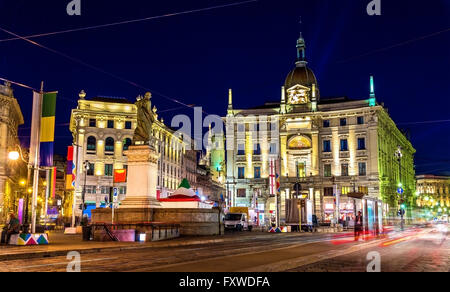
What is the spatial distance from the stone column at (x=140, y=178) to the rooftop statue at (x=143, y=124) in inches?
31.2

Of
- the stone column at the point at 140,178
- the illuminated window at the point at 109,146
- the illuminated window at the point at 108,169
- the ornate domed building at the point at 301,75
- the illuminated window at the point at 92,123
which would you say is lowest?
the stone column at the point at 140,178

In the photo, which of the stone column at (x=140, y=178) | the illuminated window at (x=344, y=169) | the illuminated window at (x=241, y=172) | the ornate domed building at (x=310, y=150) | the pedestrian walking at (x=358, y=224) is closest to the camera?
the stone column at (x=140, y=178)

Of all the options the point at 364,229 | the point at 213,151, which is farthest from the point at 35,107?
the point at 213,151

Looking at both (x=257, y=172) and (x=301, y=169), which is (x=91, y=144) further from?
(x=301, y=169)

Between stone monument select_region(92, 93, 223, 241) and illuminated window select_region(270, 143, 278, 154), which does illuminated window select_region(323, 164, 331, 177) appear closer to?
illuminated window select_region(270, 143, 278, 154)

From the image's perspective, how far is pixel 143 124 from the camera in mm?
26438

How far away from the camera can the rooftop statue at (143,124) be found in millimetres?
26062

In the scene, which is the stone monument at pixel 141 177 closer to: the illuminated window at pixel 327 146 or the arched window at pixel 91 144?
the arched window at pixel 91 144

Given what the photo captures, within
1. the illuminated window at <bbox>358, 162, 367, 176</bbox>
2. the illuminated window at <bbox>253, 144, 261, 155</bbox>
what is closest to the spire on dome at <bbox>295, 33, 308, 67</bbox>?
the illuminated window at <bbox>253, 144, 261, 155</bbox>

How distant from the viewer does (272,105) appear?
89.3 m

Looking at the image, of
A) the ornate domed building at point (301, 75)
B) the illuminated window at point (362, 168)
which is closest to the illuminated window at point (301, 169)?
the illuminated window at point (362, 168)

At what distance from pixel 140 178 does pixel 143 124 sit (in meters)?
3.24
